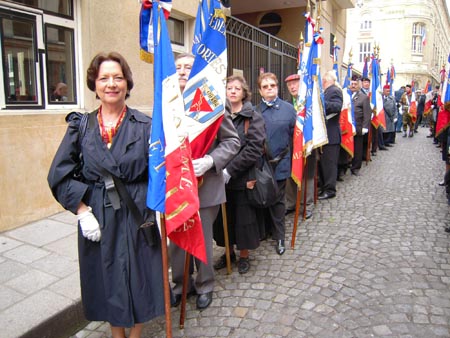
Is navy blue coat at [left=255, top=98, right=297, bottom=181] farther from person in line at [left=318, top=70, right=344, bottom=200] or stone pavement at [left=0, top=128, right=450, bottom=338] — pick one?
person in line at [left=318, top=70, right=344, bottom=200]

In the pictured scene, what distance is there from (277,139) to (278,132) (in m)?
0.08

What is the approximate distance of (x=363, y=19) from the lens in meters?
46.1

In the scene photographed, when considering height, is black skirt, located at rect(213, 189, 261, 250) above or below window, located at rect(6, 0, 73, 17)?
below

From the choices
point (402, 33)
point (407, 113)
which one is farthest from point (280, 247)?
point (402, 33)

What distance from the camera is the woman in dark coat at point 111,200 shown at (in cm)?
236

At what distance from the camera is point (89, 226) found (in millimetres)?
2322

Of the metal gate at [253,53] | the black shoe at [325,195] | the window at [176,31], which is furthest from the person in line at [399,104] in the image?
the window at [176,31]

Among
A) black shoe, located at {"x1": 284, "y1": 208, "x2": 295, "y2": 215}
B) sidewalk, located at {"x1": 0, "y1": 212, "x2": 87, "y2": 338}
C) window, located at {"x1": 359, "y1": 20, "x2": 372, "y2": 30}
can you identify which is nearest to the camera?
sidewalk, located at {"x1": 0, "y1": 212, "x2": 87, "y2": 338}

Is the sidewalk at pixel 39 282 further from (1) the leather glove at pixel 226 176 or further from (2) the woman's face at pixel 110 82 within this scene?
(2) the woman's face at pixel 110 82

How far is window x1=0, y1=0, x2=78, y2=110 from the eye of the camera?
14.9ft

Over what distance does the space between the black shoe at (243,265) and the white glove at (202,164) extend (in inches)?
57.0

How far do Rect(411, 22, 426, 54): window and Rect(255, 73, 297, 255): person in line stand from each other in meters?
45.5

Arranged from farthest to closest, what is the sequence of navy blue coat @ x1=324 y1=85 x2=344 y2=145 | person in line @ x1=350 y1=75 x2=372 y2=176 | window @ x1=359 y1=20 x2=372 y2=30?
window @ x1=359 y1=20 x2=372 y2=30 → person in line @ x1=350 y1=75 x2=372 y2=176 → navy blue coat @ x1=324 y1=85 x2=344 y2=145

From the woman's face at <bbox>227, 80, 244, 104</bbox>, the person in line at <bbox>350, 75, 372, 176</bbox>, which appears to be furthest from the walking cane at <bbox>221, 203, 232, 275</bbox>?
the person in line at <bbox>350, 75, 372, 176</bbox>
